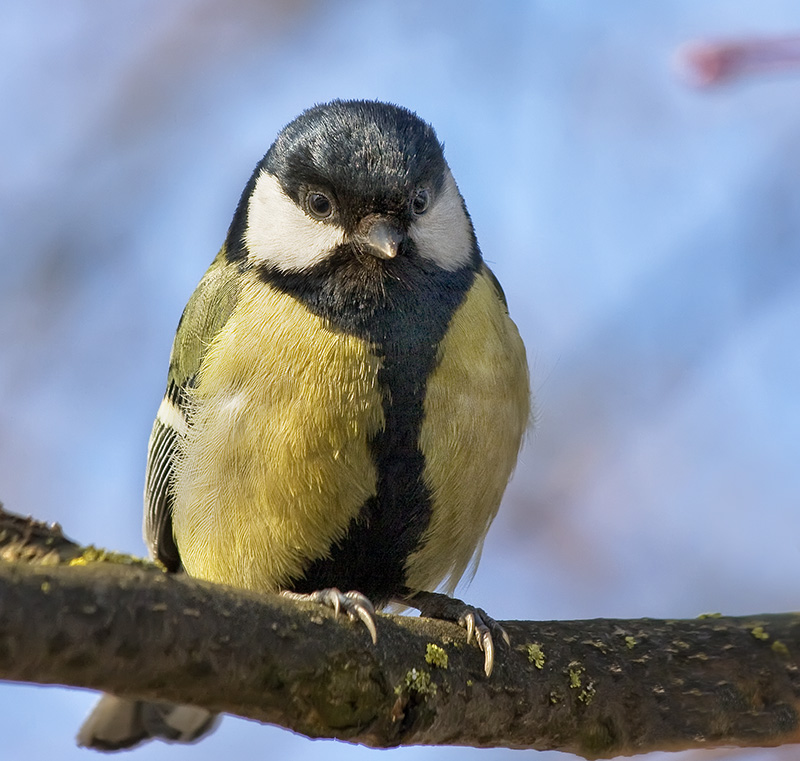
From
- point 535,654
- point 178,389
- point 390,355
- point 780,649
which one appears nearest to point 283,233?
point 390,355

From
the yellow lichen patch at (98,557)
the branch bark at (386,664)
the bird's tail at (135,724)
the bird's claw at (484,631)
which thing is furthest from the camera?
the bird's tail at (135,724)

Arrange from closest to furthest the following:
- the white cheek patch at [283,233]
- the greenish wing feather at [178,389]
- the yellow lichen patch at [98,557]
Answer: the yellow lichen patch at [98,557] < the white cheek patch at [283,233] < the greenish wing feather at [178,389]

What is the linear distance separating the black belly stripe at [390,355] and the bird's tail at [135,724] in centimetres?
77

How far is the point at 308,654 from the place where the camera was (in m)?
1.58

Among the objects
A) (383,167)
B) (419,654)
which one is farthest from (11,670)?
(383,167)

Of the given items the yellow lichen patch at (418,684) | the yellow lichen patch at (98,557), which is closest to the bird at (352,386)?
the yellow lichen patch at (418,684)

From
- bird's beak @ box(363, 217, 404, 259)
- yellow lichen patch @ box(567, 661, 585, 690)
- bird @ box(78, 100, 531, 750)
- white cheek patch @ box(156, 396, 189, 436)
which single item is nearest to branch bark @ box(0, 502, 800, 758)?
yellow lichen patch @ box(567, 661, 585, 690)

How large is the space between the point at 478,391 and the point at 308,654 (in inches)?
32.7

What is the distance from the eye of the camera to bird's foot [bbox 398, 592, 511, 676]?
194 centimetres

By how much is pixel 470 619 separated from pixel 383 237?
803 millimetres

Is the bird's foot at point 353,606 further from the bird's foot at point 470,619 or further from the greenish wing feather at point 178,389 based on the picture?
the greenish wing feather at point 178,389

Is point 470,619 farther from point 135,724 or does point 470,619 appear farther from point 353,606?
point 135,724

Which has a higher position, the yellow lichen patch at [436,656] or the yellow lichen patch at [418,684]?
the yellow lichen patch at [436,656]

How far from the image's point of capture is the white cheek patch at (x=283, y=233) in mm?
2295
